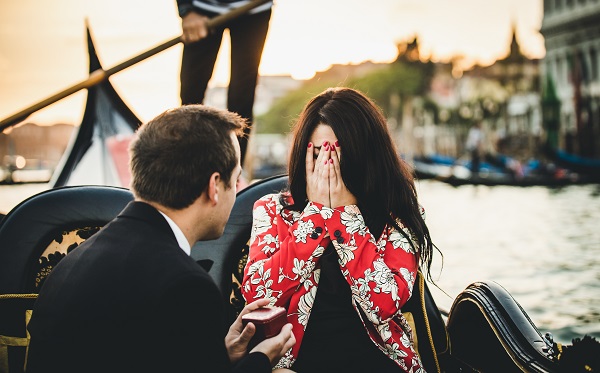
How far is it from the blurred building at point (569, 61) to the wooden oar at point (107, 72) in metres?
26.4

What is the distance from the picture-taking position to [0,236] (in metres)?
1.77

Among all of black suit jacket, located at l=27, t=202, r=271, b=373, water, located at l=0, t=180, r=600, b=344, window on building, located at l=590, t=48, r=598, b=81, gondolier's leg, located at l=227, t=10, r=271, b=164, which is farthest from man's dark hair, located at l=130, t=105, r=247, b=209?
window on building, located at l=590, t=48, r=598, b=81

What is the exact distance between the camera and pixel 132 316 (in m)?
1.11

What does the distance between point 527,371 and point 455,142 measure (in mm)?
42024

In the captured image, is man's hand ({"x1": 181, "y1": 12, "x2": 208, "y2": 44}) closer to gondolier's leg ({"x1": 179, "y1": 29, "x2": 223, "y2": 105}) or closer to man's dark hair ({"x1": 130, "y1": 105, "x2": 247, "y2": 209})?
gondolier's leg ({"x1": 179, "y1": 29, "x2": 223, "y2": 105})

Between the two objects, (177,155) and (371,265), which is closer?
(177,155)

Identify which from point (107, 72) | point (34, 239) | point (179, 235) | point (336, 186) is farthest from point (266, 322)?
point (107, 72)

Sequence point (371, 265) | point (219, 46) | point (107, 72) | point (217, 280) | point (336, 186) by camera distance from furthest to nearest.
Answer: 1. point (107, 72)
2. point (219, 46)
3. point (217, 280)
4. point (336, 186)
5. point (371, 265)

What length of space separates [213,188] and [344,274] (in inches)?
19.1

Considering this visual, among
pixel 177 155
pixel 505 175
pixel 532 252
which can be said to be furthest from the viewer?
pixel 505 175

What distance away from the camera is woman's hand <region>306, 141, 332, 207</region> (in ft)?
5.60

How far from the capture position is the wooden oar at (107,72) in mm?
Answer: 2420

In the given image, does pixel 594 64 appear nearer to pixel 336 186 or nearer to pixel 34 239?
pixel 336 186

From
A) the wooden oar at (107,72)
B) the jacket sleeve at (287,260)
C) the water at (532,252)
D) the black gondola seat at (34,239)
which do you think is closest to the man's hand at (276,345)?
the jacket sleeve at (287,260)
